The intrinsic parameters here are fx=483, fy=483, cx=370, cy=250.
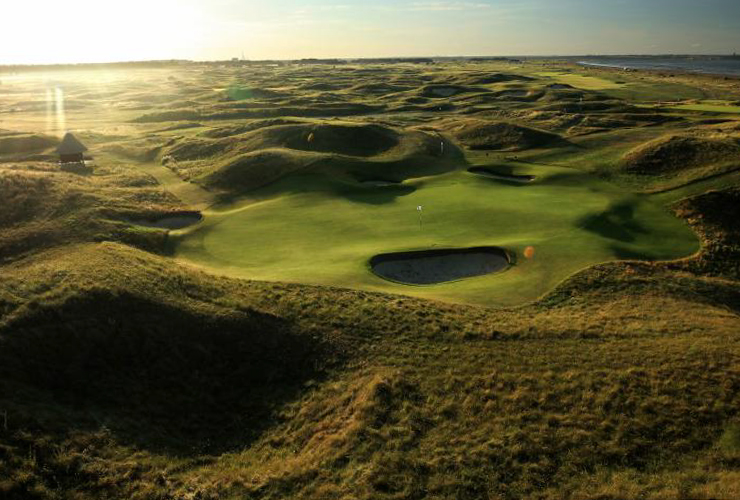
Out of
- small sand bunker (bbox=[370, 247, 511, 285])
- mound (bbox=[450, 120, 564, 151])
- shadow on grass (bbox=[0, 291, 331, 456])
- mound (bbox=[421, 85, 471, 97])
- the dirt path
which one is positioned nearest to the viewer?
shadow on grass (bbox=[0, 291, 331, 456])

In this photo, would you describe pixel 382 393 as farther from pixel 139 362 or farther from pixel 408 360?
pixel 139 362

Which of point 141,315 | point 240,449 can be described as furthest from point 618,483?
point 141,315

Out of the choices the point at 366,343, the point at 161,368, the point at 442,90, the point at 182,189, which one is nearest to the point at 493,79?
the point at 442,90

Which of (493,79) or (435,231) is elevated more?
(493,79)

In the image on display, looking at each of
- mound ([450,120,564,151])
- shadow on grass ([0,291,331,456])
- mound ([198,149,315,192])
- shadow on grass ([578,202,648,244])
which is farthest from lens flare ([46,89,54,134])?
shadow on grass ([578,202,648,244])

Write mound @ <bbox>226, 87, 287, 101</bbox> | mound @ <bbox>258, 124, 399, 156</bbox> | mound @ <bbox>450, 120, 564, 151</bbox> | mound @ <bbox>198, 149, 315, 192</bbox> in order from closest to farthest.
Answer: mound @ <bbox>198, 149, 315, 192</bbox>, mound @ <bbox>258, 124, 399, 156</bbox>, mound @ <bbox>450, 120, 564, 151</bbox>, mound @ <bbox>226, 87, 287, 101</bbox>

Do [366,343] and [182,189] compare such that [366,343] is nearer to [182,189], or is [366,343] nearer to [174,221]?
[174,221]

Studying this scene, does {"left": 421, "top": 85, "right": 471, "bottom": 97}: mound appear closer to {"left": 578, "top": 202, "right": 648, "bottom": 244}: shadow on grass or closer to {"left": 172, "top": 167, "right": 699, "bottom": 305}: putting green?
{"left": 172, "top": 167, "right": 699, "bottom": 305}: putting green
